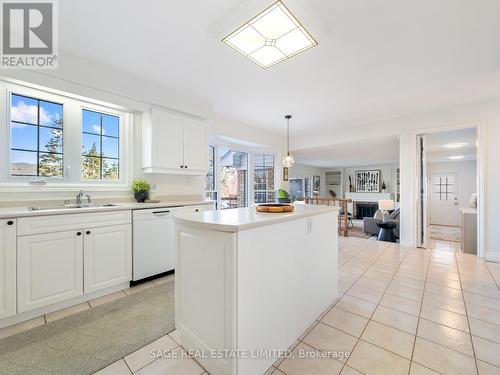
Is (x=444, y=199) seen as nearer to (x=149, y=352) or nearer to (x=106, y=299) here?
(x=149, y=352)

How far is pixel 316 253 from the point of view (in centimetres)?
188

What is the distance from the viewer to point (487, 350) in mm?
1517

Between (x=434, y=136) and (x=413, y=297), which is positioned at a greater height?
(x=434, y=136)

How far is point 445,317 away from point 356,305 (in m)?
0.71

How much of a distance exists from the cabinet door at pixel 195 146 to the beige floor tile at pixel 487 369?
3.43 m

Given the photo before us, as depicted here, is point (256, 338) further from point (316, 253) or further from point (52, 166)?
point (52, 166)

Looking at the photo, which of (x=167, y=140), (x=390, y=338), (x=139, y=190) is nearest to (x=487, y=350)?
(x=390, y=338)

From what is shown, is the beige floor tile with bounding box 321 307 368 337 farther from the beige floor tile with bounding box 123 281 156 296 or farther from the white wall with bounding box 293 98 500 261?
the white wall with bounding box 293 98 500 261

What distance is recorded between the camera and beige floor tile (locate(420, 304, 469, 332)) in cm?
179

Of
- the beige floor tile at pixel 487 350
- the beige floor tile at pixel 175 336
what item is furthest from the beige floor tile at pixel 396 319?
the beige floor tile at pixel 175 336

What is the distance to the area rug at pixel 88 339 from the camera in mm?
1403

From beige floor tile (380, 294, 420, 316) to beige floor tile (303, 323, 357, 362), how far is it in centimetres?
73

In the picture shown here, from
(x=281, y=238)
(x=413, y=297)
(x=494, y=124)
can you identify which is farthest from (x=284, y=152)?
(x=281, y=238)

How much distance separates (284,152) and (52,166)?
482cm
